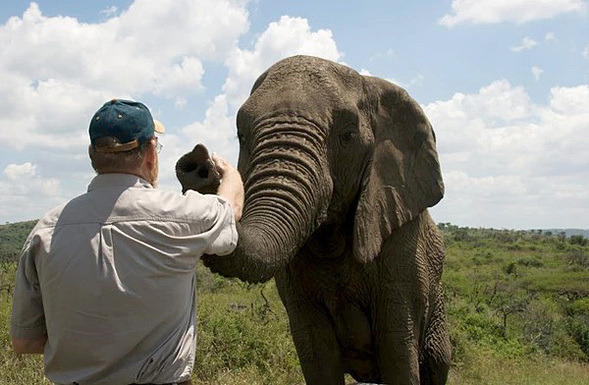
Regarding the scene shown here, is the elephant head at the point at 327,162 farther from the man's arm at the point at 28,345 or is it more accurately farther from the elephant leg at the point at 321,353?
the man's arm at the point at 28,345

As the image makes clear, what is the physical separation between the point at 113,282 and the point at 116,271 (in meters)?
0.03

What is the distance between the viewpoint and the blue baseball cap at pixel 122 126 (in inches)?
90.7

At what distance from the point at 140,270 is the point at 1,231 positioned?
8573cm

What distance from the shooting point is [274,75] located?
14.5 feet

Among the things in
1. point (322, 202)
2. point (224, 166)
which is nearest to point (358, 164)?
point (322, 202)

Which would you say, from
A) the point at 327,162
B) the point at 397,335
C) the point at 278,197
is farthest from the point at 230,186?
the point at 397,335

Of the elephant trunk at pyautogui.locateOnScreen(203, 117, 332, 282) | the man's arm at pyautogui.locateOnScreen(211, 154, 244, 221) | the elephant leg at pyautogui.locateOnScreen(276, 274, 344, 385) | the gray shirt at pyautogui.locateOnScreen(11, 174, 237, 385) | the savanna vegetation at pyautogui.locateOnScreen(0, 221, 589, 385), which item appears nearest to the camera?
the gray shirt at pyautogui.locateOnScreen(11, 174, 237, 385)

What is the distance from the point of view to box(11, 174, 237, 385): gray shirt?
2.22 m

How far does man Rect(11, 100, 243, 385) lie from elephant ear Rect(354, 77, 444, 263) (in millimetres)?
2279

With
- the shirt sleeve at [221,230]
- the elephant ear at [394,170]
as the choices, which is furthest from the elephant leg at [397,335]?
the shirt sleeve at [221,230]

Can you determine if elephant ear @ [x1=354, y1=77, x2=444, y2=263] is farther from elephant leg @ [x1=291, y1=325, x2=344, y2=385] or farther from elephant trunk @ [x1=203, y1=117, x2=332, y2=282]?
elephant leg @ [x1=291, y1=325, x2=344, y2=385]

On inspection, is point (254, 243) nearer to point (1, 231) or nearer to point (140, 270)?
point (140, 270)

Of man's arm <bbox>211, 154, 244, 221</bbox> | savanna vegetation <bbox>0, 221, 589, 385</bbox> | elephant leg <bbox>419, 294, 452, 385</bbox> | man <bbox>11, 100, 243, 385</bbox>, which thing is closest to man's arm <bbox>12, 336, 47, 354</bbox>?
man <bbox>11, 100, 243, 385</bbox>

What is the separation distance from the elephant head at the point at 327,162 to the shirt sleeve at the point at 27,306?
853 millimetres
